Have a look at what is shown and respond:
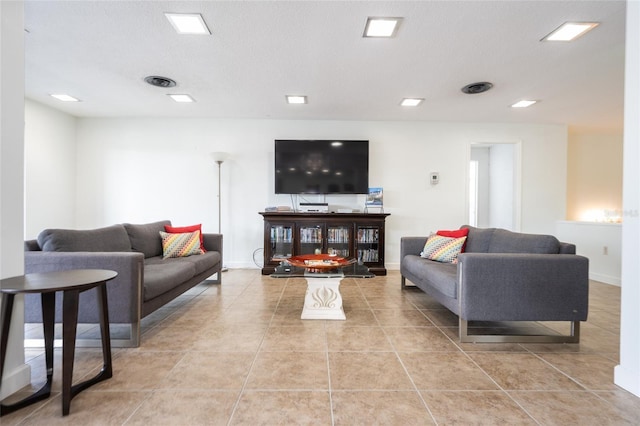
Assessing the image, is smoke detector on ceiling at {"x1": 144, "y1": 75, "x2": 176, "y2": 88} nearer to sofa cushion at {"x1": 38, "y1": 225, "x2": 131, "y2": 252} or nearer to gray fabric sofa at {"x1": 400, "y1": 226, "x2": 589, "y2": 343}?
sofa cushion at {"x1": 38, "y1": 225, "x2": 131, "y2": 252}

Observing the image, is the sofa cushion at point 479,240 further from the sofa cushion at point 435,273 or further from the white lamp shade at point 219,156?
the white lamp shade at point 219,156

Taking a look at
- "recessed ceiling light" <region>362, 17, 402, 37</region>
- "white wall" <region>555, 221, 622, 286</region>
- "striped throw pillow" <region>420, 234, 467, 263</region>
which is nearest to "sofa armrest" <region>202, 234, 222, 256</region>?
"striped throw pillow" <region>420, 234, 467, 263</region>

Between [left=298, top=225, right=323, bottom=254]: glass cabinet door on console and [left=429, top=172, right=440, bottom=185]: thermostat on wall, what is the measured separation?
6.65ft

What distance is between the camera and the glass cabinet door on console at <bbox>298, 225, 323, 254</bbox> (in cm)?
453

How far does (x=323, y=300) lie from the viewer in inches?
107

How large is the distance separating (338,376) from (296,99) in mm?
3368

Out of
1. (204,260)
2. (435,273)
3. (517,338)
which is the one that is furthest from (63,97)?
(517,338)

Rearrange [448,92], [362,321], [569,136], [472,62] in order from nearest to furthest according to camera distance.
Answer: [362,321] → [472,62] → [448,92] → [569,136]

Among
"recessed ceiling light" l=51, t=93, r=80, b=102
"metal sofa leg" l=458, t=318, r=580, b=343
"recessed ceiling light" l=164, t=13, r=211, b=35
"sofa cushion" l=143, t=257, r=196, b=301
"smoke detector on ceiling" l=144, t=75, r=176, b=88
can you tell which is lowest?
"metal sofa leg" l=458, t=318, r=580, b=343

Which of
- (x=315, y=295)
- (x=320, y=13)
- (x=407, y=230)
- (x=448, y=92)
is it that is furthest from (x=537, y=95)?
(x=315, y=295)

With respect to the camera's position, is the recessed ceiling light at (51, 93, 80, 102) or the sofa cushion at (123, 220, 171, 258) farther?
the recessed ceiling light at (51, 93, 80, 102)

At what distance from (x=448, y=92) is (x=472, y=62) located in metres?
0.78

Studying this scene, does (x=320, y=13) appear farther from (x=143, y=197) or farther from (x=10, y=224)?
(x=143, y=197)

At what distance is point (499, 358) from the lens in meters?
1.98
